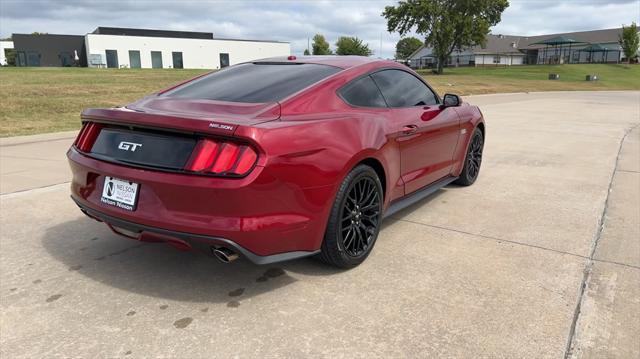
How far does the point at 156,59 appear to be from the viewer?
6912 centimetres

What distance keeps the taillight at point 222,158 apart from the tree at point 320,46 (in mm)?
92816

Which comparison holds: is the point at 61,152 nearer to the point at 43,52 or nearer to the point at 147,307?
the point at 147,307

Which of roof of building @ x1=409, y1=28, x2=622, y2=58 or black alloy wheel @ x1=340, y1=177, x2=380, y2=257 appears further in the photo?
roof of building @ x1=409, y1=28, x2=622, y2=58

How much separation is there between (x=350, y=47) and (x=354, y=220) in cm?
9527

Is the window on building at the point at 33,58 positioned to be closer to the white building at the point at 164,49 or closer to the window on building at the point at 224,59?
the white building at the point at 164,49

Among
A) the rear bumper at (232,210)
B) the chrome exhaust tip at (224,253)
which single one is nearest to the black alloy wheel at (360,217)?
the rear bumper at (232,210)

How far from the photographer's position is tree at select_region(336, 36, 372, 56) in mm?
93969

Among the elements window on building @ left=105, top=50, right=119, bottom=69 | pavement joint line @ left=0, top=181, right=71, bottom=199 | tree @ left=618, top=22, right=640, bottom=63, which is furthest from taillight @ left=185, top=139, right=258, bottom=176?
tree @ left=618, top=22, right=640, bottom=63

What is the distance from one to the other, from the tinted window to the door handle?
25 cm

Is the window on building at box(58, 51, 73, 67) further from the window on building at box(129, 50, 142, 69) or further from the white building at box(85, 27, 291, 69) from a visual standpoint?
the window on building at box(129, 50, 142, 69)

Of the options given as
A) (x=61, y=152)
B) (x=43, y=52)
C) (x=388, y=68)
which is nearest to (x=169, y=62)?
(x=43, y=52)

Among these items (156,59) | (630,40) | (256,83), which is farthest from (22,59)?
(630,40)

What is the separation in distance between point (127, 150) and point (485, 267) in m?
2.53

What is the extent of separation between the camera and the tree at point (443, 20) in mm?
54219
